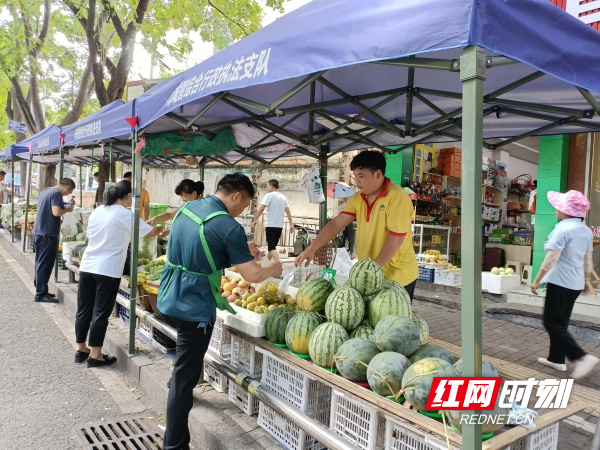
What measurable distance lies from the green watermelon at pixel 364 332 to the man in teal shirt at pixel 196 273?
2.48 feet

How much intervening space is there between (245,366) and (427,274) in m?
6.71

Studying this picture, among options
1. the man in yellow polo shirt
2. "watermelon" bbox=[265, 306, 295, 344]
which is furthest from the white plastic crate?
the man in yellow polo shirt

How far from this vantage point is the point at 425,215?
11.1 metres

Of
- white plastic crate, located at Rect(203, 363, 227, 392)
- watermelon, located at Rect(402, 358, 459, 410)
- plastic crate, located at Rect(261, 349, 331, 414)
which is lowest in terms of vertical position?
white plastic crate, located at Rect(203, 363, 227, 392)

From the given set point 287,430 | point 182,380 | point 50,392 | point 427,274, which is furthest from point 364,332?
point 427,274

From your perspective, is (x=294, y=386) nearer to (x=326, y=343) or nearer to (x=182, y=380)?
(x=326, y=343)

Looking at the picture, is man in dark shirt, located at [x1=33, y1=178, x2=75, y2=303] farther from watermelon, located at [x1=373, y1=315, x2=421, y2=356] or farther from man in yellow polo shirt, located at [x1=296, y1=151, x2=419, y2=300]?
watermelon, located at [x1=373, y1=315, x2=421, y2=356]

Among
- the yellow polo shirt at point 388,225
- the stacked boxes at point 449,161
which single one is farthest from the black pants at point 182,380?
the stacked boxes at point 449,161

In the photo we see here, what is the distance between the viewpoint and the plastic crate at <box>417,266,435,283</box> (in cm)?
937

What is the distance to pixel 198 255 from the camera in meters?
2.89

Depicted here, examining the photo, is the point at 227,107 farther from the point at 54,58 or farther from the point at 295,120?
the point at 54,58

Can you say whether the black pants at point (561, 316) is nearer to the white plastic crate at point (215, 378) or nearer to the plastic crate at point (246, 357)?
the plastic crate at point (246, 357)

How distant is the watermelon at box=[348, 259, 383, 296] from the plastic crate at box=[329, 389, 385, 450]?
2.52 feet

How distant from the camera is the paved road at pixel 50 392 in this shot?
356cm
